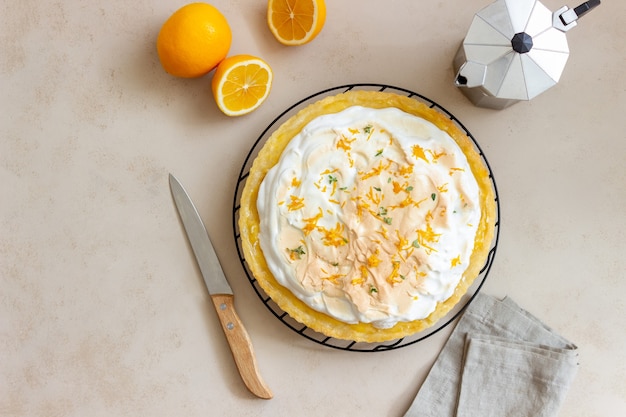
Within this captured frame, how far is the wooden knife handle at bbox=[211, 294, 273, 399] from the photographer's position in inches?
97.0

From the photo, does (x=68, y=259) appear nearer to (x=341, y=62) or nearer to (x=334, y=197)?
(x=334, y=197)

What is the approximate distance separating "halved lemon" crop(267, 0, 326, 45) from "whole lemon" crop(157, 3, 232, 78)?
8.2 inches

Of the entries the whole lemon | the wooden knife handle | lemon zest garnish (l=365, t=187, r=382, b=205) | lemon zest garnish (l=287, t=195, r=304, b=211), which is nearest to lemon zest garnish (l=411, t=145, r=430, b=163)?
lemon zest garnish (l=365, t=187, r=382, b=205)

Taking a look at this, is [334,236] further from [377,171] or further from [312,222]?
[377,171]

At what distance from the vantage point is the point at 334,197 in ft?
7.02

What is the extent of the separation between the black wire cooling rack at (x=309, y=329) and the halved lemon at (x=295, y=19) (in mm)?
246

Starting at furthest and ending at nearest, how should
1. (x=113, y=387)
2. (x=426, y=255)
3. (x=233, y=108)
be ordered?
(x=113, y=387) → (x=233, y=108) → (x=426, y=255)

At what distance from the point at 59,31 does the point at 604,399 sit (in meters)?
2.88

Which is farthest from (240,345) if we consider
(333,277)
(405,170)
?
(405,170)

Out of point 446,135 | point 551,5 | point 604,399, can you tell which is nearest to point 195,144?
point 446,135

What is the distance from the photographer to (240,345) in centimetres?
247

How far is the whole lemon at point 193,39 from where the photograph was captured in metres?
2.27

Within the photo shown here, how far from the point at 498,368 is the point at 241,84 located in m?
1.58

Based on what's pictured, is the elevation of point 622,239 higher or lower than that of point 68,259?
lower
